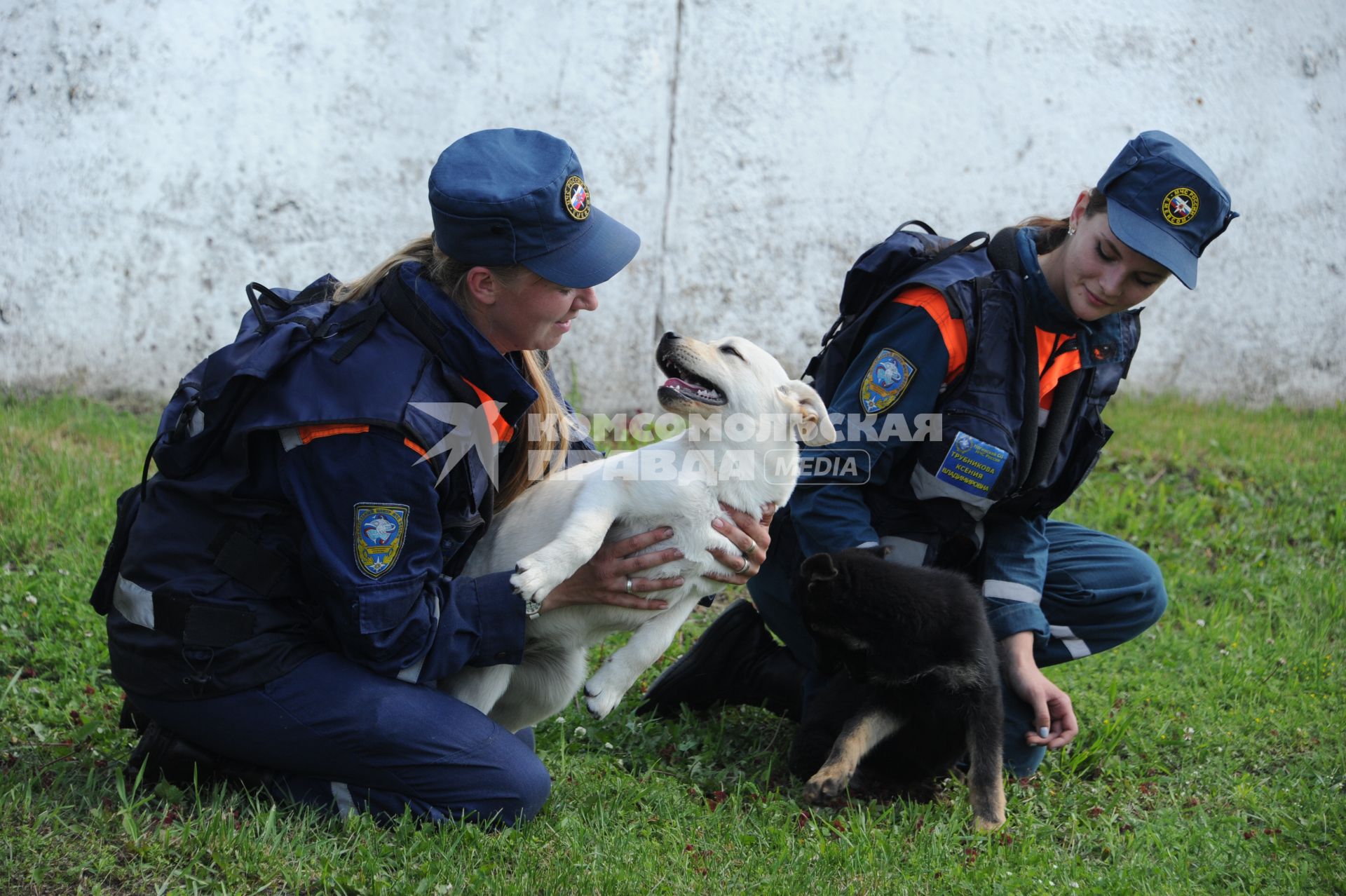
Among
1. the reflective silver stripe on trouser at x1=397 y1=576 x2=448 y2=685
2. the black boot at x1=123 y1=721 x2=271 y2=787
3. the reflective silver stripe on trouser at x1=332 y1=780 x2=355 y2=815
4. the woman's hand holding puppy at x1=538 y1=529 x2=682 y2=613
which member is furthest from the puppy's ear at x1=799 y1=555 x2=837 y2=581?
the black boot at x1=123 y1=721 x2=271 y2=787

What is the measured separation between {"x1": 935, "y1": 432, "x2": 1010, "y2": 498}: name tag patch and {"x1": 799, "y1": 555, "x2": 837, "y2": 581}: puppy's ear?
0.48m

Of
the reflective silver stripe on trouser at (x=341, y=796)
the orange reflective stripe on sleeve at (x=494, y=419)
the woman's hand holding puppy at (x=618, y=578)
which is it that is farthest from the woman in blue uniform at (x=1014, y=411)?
the reflective silver stripe on trouser at (x=341, y=796)

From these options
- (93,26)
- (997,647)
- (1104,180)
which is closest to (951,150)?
(1104,180)

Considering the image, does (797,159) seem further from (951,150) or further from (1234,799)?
(1234,799)

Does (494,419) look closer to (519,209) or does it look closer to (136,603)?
(519,209)

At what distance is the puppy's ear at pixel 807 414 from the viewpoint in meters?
3.07

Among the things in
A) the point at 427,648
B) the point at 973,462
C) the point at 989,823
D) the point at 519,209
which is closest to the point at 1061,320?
the point at 973,462

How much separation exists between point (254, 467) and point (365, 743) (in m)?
0.73

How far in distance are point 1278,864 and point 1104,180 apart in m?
2.01

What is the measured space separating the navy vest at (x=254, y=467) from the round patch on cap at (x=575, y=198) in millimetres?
373

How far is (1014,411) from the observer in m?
3.38

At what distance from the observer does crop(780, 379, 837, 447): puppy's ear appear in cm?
307

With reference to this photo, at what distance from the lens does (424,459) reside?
8.64ft

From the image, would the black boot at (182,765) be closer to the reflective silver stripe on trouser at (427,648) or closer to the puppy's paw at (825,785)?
the reflective silver stripe on trouser at (427,648)
